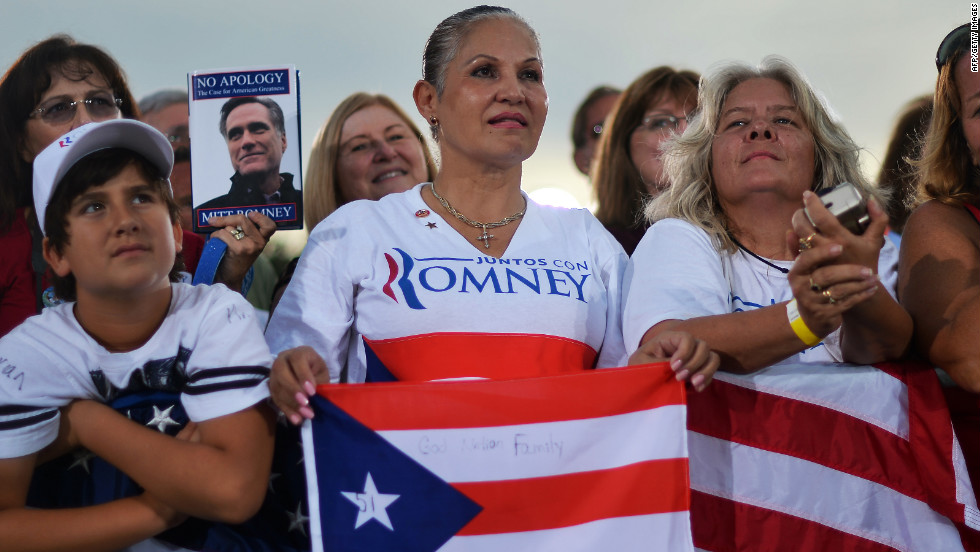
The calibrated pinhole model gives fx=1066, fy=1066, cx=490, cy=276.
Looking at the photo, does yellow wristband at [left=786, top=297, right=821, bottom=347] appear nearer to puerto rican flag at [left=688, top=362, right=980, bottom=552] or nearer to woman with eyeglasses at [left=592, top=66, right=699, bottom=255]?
puerto rican flag at [left=688, top=362, right=980, bottom=552]

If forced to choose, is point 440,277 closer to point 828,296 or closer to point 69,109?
point 828,296

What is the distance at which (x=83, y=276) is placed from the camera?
8.00ft

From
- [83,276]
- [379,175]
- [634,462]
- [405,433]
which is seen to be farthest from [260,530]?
[379,175]

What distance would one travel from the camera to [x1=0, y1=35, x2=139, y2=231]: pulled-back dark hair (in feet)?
11.2

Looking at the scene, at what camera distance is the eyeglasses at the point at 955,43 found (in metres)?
3.02

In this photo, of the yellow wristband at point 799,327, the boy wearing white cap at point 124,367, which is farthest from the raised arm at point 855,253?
the boy wearing white cap at point 124,367

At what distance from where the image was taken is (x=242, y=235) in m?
3.09

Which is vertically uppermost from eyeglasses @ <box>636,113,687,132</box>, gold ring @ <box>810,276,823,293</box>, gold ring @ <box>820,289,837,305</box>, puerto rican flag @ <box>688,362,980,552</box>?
eyeglasses @ <box>636,113,687,132</box>

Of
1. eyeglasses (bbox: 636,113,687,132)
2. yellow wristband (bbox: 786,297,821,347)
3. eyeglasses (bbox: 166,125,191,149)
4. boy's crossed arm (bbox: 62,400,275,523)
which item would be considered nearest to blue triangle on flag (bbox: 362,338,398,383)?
boy's crossed arm (bbox: 62,400,275,523)

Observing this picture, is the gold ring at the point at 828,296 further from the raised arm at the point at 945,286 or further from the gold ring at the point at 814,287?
the raised arm at the point at 945,286

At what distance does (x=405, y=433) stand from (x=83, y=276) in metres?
0.82

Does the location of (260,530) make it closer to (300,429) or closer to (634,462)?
(300,429)

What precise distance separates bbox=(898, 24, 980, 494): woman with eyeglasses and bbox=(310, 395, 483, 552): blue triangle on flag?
4.14ft

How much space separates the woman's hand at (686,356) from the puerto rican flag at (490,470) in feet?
0.33
